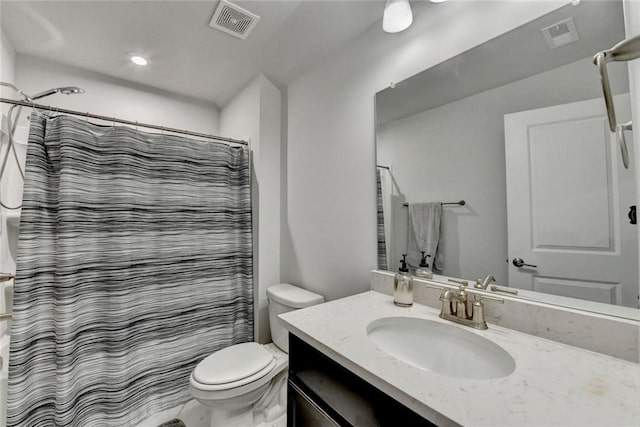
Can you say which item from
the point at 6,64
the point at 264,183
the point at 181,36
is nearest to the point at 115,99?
the point at 6,64

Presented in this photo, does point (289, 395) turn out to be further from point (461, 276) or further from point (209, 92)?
point (209, 92)

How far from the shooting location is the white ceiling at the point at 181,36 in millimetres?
1385

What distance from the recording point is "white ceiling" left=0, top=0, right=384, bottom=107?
1.38 m

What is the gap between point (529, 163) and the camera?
34.3 inches

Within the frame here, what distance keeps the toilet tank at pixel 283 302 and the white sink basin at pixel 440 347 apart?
26.5 inches

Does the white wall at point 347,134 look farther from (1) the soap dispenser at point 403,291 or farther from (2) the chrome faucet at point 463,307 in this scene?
(2) the chrome faucet at point 463,307

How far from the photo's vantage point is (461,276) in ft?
3.37

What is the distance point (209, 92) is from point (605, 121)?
263 cm

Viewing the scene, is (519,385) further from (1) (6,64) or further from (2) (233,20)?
(1) (6,64)

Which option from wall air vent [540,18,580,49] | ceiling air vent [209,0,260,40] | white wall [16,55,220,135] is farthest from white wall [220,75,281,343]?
wall air vent [540,18,580,49]

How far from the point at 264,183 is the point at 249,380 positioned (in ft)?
4.24

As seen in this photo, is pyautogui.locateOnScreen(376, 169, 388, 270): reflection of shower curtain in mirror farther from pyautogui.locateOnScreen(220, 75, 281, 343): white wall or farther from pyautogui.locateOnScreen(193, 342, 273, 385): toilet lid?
pyautogui.locateOnScreen(220, 75, 281, 343): white wall

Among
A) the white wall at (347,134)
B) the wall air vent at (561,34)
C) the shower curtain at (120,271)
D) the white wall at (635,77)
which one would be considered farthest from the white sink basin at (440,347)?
the shower curtain at (120,271)

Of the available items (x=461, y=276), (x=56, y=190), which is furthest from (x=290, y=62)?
(x=461, y=276)
